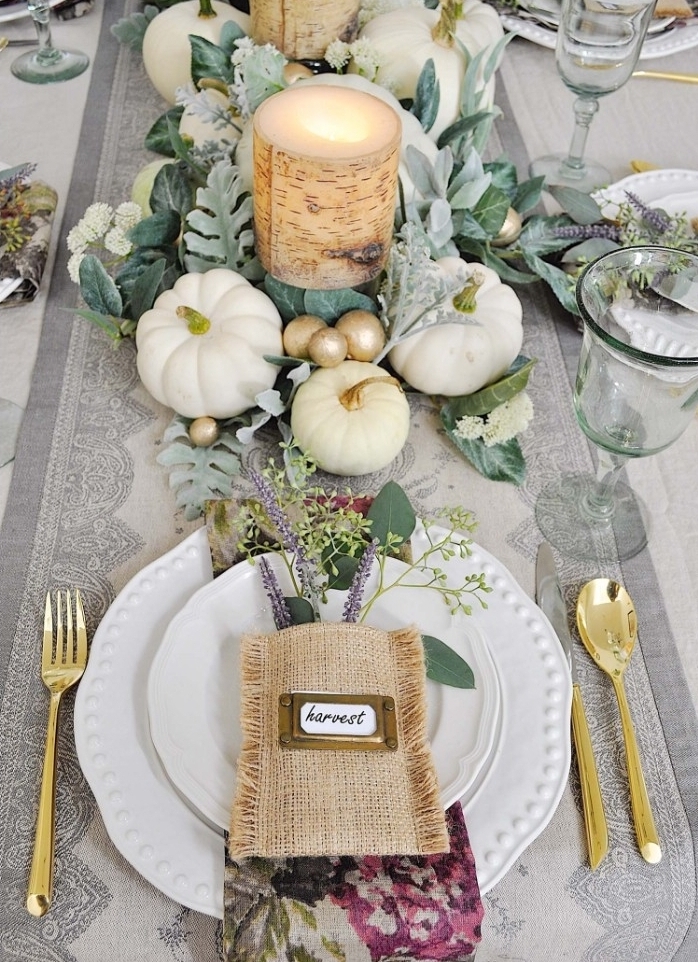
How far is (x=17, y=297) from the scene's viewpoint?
868mm

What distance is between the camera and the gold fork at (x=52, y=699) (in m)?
0.48

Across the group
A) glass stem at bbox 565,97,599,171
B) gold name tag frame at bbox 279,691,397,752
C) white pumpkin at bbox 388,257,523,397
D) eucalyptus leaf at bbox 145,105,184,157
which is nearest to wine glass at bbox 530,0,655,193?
glass stem at bbox 565,97,599,171

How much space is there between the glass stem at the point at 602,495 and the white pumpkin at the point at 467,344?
0.41ft

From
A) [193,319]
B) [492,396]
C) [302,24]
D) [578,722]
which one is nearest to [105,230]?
[193,319]

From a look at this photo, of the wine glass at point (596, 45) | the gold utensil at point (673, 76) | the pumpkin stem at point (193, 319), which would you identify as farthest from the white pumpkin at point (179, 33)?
the gold utensil at point (673, 76)

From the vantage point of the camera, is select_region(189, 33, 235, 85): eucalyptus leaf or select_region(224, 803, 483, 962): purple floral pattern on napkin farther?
select_region(189, 33, 235, 85): eucalyptus leaf

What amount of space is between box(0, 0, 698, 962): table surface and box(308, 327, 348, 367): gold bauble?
0.35 feet

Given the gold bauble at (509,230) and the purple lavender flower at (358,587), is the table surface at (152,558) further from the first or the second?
the purple lavender flower at (358,587)

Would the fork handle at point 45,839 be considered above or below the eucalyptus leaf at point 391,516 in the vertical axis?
below

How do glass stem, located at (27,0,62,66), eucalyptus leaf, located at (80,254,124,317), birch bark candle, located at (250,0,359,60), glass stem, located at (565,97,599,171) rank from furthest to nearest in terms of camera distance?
glass stem, located at (27,0,62,66), glass stem, located at (565,97,599,171), birch bark candle, located at (250,0,359,60), eucalyptus leaf, located at (80,254,124,317)

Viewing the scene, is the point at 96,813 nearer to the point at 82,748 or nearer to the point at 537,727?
the point at 82,748

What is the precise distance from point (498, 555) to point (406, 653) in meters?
0.18

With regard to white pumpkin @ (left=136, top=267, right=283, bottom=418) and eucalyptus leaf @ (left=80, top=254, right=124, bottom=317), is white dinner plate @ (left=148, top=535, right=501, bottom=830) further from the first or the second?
eucalyptus leaf @ (left=80, top=254, right=124, bottom=317)

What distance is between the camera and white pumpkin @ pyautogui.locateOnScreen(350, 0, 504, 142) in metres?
0.90
